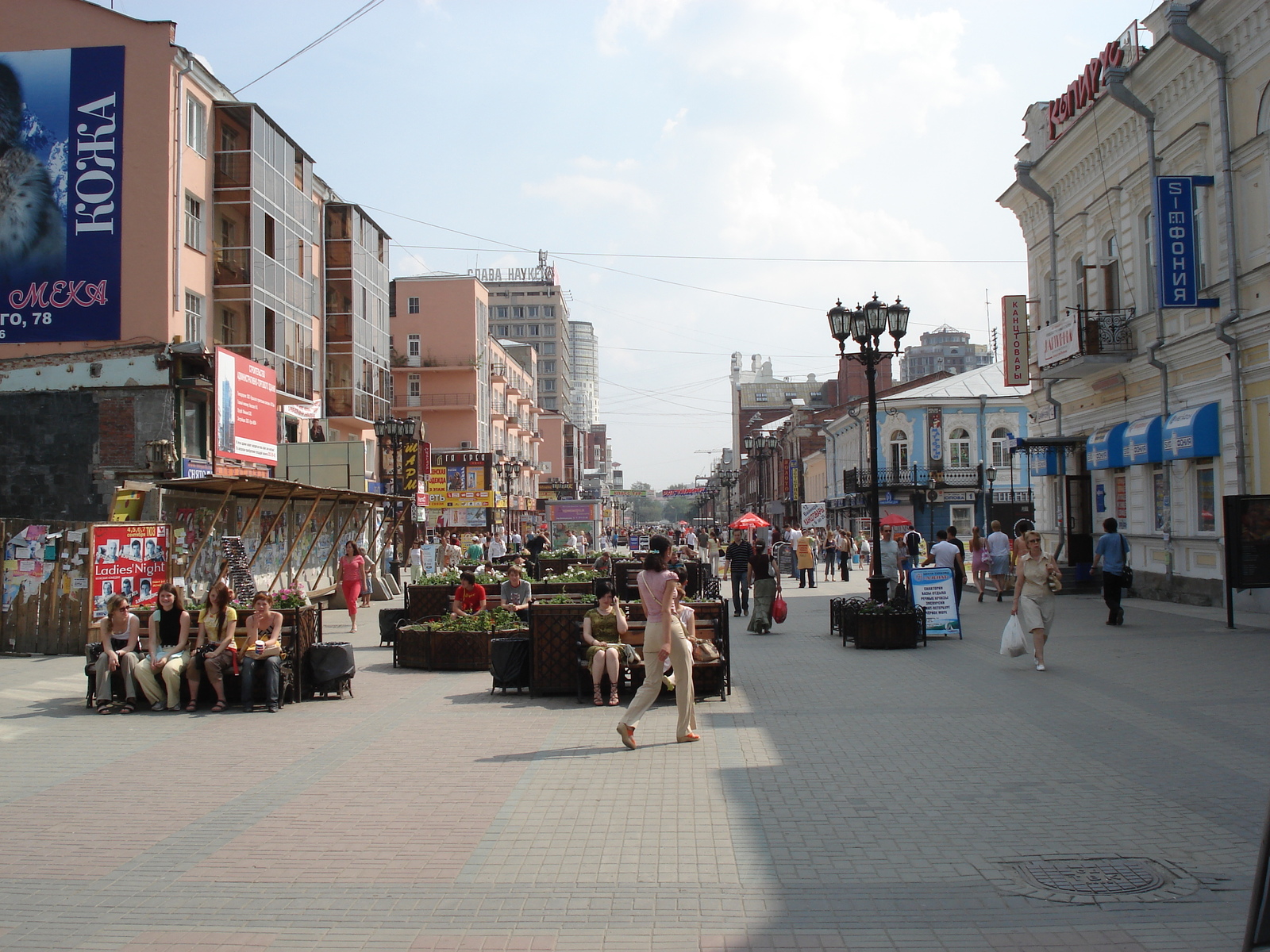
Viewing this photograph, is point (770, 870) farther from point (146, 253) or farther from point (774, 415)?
point (774, 415)

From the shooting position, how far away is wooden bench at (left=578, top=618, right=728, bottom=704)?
36.4 ft

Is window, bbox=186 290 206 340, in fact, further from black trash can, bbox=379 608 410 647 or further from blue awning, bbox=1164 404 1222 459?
blue awning, bbox=1164 404 1222 459

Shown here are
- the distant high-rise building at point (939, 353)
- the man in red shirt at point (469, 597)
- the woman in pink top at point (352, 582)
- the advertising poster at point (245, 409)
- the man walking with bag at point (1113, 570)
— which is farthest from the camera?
the distant high-rise building at point (939, 353)

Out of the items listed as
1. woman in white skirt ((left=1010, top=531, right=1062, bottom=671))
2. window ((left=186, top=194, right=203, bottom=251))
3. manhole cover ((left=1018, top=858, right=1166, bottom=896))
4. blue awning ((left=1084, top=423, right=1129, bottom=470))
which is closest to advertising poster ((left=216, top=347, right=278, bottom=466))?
window ((left=186, top=194, right=203, bottom=251))

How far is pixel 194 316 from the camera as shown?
93.8ft

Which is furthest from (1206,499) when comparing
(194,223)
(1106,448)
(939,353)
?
(939,353)

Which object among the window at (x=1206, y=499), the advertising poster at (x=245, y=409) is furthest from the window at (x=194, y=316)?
the window at (x=1206, y=499)

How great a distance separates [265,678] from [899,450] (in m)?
49.1

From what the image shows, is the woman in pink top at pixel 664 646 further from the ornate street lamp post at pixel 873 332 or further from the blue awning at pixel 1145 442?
the blue awning at pixel 1145 442

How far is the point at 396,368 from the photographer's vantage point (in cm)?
6775

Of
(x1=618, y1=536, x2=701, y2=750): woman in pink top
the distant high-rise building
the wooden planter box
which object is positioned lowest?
the wooden planter box

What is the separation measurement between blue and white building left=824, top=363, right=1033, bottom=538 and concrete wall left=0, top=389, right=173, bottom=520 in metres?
38.7

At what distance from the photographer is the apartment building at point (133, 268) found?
76.6 feet

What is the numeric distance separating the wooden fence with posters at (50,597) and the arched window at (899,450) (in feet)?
151
